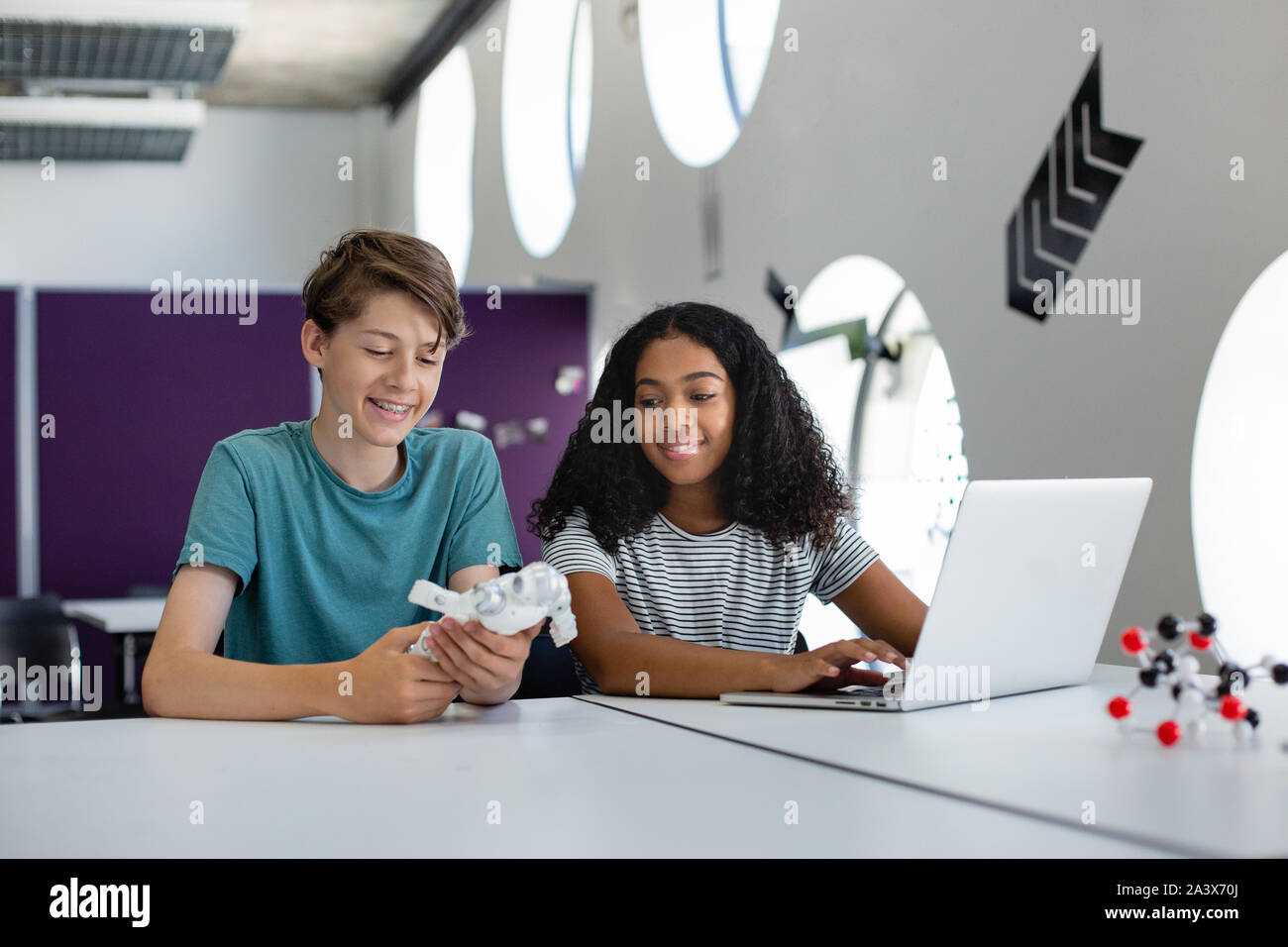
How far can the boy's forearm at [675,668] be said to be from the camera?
155 centimetres

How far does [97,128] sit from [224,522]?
612cm

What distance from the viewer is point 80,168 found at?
341 inches

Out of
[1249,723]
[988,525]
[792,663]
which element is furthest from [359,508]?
[1249,723]

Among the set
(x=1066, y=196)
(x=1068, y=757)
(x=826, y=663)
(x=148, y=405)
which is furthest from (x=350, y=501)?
(x=148, y=405)

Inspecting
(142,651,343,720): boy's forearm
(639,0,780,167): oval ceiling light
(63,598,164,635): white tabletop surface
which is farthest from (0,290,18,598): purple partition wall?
(142,651,343,720): boy's forearm

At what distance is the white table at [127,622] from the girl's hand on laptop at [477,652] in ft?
9.50

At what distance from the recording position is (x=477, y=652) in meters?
1.32

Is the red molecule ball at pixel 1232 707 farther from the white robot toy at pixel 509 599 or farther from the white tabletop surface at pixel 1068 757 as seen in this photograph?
the white robot toy at pixel 509 599

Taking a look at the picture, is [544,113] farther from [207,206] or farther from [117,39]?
[207,206]

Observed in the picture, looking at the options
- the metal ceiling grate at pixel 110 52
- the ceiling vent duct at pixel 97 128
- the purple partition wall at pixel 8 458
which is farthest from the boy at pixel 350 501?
the ceiling vent duct at pixel 97 128

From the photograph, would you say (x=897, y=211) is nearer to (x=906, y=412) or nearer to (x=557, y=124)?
(x=906, y=412)

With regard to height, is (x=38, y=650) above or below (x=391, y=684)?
below
